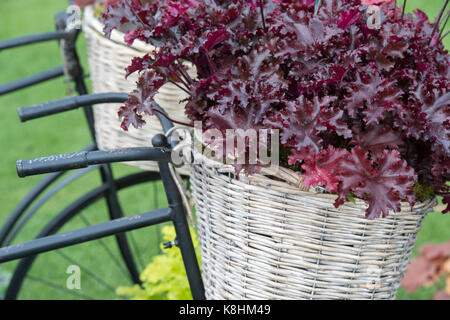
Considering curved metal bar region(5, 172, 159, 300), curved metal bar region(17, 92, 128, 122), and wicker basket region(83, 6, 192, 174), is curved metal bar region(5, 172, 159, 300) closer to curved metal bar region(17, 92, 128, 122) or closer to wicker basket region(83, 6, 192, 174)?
wicker basket region(83, 6, 192, 174)

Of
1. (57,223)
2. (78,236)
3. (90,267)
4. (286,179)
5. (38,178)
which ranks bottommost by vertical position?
(90,267)

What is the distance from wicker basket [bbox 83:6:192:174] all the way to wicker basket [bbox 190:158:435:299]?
1.06 feet

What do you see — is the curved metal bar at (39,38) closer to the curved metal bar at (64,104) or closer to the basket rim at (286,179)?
the curved metal bar at (64,104)

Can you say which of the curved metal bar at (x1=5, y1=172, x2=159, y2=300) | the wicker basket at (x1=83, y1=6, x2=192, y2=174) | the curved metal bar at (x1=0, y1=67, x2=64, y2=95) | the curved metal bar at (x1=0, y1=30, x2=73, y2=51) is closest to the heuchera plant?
the wicker basket at (x1=83, y1=6, x2=192, y2=174)

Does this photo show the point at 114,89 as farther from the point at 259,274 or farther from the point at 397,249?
the point at 397,249

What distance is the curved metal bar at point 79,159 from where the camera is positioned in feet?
3.21

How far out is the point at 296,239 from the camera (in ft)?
3.39

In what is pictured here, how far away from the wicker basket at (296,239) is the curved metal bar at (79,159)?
0.40 feet

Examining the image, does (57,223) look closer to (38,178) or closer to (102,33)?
(102,33)

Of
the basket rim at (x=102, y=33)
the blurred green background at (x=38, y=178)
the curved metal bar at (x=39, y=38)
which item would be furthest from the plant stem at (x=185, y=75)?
the blurred green background at (x=38, y=178)

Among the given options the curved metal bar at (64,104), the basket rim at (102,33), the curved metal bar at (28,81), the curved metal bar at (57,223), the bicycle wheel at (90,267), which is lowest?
the bicycle wheel at (90,267)

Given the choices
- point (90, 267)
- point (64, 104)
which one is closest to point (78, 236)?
point (64, 104)

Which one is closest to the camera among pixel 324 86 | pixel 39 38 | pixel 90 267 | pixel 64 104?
pixel 324 86

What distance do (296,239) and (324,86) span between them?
305mm
